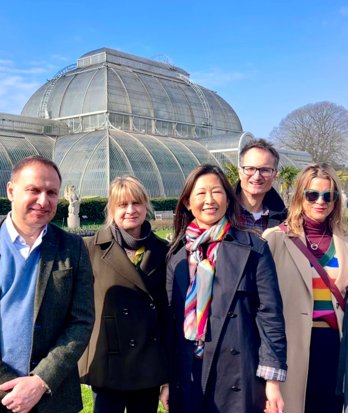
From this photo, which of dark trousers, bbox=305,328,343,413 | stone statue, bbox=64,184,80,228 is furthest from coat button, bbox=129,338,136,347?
stone statue, bbox=64,184,80,228

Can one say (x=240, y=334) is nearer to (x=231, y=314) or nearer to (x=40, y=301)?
(x=231, y=314)

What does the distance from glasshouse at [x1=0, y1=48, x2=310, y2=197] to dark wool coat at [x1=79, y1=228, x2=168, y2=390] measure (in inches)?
1010

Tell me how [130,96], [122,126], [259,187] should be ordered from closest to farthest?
[259,187], [122,126], [130,96]

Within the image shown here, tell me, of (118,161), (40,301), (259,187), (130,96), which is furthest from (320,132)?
(40,301)

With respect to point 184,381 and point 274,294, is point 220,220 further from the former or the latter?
point 184,381

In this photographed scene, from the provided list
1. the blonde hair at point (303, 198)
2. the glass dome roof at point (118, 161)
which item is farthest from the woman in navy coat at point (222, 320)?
the glass dome roof at point (118, 161)

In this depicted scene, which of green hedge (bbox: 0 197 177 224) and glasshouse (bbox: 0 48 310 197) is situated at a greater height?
glasshouse (bbox: 0 48 310 197)

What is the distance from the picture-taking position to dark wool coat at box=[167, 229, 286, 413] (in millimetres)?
2686

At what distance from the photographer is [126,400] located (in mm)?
3211

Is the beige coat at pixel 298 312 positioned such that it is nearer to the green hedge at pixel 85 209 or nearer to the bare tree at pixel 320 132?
the green hedge at pixel 85 209

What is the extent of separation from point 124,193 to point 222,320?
130cm

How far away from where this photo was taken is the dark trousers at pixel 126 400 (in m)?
3.15

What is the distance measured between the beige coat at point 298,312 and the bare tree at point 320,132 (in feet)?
171

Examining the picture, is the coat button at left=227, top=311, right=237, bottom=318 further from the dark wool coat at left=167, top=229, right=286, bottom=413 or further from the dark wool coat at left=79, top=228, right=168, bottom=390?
the dark wool coat at left=79, top=228, right=168, bottom=390
